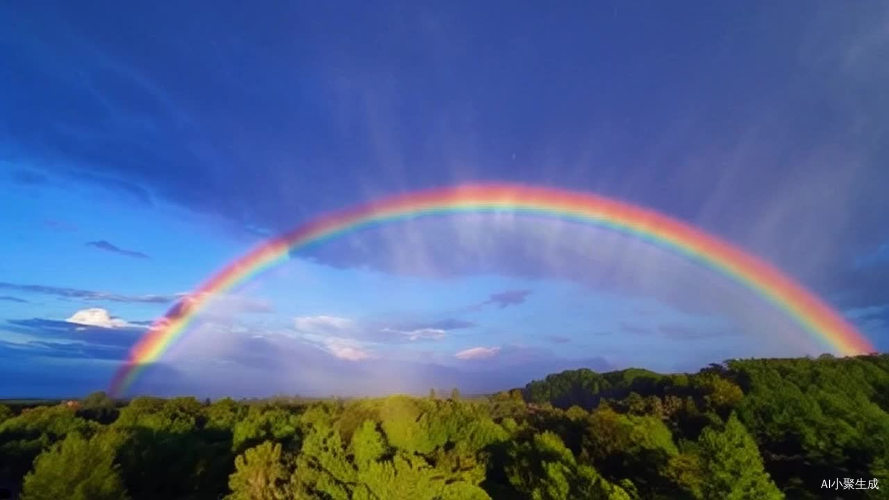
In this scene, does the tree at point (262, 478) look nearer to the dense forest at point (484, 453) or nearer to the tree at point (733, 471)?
the dense forest at point (484, 453)

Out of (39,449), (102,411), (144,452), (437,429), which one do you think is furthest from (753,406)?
(102,411)

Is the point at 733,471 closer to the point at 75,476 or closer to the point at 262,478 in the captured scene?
the point at 262,478

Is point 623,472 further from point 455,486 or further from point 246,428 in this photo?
point 246,428

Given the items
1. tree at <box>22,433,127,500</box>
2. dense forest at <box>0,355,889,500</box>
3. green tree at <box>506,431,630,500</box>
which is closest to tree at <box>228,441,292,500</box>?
dense forest at <box>0,355,889,500</box>

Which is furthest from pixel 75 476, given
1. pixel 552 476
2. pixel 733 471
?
pixel 733 471

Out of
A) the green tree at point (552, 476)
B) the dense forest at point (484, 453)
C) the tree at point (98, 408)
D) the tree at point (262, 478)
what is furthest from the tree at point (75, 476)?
the tree at point (98, 408)

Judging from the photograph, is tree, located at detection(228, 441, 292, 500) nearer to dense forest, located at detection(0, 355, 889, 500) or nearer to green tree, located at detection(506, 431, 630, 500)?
dense forest, located at detection(0, 355, 889, 500)
